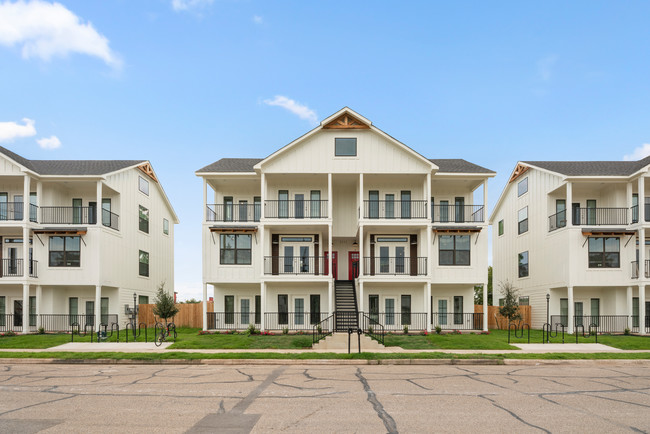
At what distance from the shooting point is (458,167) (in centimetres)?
3070

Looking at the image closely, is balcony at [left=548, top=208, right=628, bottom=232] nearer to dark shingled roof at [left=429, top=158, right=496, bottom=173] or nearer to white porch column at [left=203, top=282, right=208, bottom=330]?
dark shingled roof at [left=429, top=158, right=496, bottom=173]

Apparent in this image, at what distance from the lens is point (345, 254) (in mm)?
32406

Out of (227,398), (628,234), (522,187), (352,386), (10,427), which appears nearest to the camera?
(10,427)

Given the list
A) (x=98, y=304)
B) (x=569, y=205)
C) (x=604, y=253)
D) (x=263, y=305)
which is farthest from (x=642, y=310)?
(x=98, y=304)

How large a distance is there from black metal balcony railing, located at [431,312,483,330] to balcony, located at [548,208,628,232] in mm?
7089

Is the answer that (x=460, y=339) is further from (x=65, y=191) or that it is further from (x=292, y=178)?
(x=65, y=191)

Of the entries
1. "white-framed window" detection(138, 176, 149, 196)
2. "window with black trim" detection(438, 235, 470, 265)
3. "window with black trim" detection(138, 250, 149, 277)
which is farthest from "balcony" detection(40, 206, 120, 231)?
"window with black trim" detection(438, 235, 470, 265)

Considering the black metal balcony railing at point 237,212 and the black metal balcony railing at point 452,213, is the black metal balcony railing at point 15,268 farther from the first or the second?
the black metal balcony railing at point 452,213

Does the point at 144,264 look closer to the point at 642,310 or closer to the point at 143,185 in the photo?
the point at 143,185

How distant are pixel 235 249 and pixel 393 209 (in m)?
9.04

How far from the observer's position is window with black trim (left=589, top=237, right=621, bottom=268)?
29.7m

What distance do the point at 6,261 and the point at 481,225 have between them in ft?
85.3

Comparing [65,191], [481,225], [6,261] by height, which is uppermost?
[65,191]

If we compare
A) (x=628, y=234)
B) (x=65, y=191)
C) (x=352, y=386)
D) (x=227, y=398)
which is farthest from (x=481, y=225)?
(x=65, y=191)
